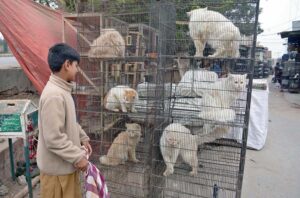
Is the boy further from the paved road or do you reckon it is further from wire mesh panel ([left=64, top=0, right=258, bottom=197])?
the paved road

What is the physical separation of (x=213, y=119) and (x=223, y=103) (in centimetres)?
25

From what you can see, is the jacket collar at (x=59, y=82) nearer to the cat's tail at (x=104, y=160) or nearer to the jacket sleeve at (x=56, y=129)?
the jacket sleeve at (x=56, y=129)

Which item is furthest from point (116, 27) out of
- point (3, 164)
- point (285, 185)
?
point (285, 185)

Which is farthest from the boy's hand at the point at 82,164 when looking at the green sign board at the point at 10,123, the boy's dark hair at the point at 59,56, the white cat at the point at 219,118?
the white cat at the point at 219,118

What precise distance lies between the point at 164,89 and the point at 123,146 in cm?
95

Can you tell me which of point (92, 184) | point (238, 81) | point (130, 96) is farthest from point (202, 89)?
point (92, 184)

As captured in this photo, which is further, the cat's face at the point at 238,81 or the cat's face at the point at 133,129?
the cat's face at the point at 133,129

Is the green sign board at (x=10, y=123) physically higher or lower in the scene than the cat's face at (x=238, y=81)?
lower

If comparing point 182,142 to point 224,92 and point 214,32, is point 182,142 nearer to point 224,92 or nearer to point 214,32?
point 224,92

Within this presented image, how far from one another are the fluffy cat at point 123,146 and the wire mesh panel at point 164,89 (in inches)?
0.5

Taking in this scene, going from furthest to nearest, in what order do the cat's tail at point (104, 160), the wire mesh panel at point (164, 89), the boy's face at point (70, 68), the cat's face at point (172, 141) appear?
the cat's tail at point (104, 160) < the cat's face at point (172, 141) < the wire mesh panel at point (164, 89) < the boy's face at point (70, 68)

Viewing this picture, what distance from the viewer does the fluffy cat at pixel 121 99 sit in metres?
3.32

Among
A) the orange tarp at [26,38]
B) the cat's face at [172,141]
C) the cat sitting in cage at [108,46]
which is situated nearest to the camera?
the cat sitting in cage at [108,46]

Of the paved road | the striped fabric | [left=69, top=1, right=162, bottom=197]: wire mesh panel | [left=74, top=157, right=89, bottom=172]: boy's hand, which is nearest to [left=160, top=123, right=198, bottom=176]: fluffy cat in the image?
[left=69, top=1, right=162, bottom=197]: wire mesh panel
